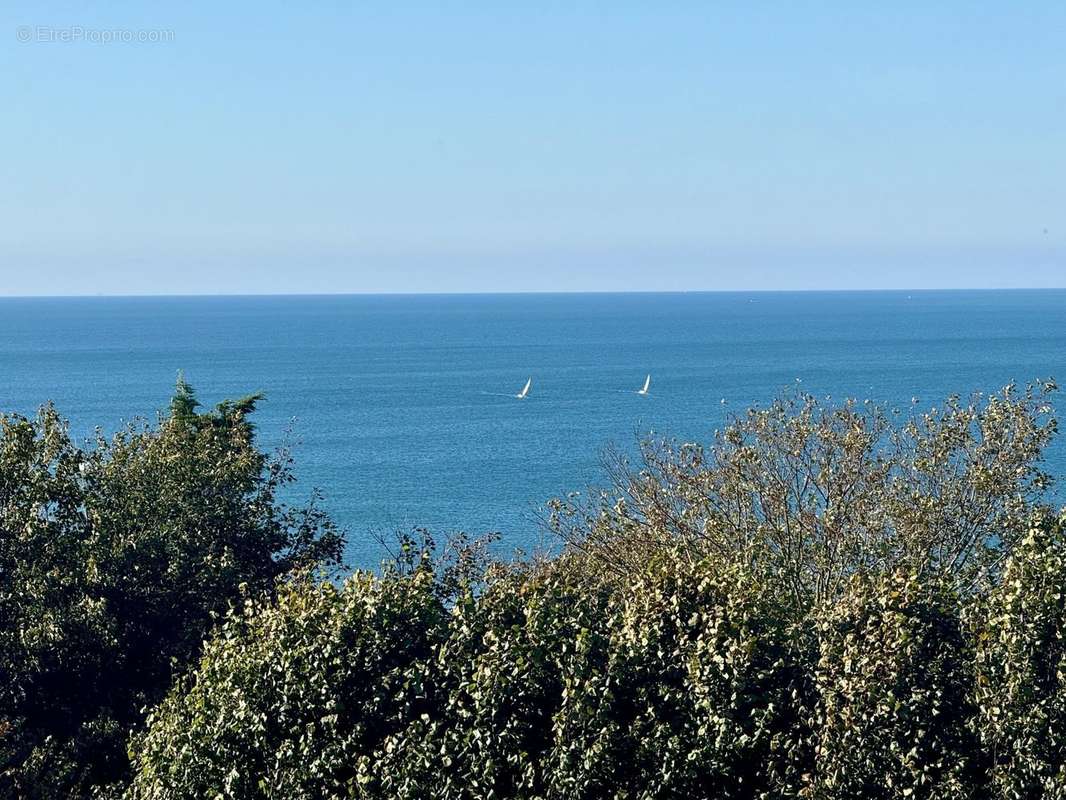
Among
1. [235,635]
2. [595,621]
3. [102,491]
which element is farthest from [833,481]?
[102,491]

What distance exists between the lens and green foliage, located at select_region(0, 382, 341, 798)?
67.1 feet

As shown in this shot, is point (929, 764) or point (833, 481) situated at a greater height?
point (833, 481)

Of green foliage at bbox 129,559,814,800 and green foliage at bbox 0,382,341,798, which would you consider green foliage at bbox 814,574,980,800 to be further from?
green foliage at bbox 0,382,341,798

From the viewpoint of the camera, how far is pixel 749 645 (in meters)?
14.8

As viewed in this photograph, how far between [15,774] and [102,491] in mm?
6269

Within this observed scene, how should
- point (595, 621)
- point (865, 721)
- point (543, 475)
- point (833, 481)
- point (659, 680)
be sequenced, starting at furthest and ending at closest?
point (543, 475), point (833, 481), point (595, 621), point (659, 680), point (865, 721)

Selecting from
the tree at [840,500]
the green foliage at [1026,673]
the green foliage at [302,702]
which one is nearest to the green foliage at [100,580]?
the green foliage at [302,702]

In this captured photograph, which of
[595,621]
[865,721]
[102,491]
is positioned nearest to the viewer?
[865,721]

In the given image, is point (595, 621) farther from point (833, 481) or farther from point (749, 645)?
point (833, 481)

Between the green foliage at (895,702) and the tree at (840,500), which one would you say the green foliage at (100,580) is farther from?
the green foliage at (895,702)

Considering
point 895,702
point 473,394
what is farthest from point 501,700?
point 473,394

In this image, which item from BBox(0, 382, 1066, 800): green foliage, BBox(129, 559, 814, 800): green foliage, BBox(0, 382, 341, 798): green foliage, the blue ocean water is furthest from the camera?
the blue ocean water

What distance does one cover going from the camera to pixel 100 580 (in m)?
21.9

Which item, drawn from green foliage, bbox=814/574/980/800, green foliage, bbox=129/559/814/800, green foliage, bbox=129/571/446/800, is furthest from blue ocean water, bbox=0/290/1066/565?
green foliage, bbox=814/574/980/800
